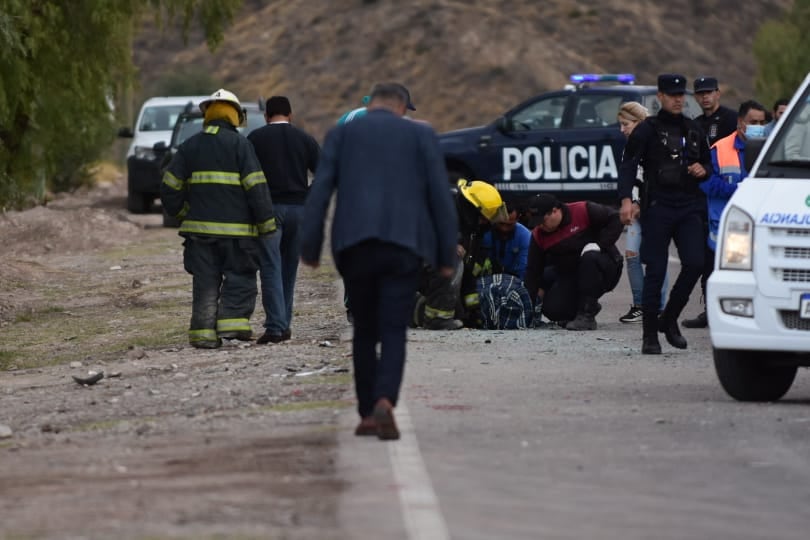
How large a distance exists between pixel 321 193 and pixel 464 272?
5.47m

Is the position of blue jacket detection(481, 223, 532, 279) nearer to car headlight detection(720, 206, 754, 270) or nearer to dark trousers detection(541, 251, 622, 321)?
dark trousers detection(541, 251, 622, 321)

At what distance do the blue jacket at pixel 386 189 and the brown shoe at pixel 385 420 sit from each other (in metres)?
0.68

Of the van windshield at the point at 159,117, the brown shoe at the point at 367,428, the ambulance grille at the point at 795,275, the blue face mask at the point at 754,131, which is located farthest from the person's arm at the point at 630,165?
the van windshield at the point at 159,117

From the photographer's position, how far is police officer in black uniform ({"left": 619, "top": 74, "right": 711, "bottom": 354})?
11875 mm

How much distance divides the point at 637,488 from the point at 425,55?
63.4 metres

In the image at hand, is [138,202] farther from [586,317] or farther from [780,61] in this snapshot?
[780,61]

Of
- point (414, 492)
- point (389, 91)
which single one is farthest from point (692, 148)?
point (414, 492)

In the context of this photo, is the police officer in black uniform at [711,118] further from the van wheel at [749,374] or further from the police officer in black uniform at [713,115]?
the van wheel at [749,374]

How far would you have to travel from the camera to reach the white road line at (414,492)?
6.44 metres

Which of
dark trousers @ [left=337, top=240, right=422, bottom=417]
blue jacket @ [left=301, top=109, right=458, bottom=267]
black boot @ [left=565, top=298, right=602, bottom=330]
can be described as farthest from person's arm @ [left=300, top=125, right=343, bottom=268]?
black boot @ [left=565, top=298, right=602, bottom=330]

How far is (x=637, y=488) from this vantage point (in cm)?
738

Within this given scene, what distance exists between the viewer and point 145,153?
1281 inches

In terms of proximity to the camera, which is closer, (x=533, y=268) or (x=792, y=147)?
(x=792, y=147)

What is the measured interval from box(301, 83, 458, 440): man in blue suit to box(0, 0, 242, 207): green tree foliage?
1016 cm
